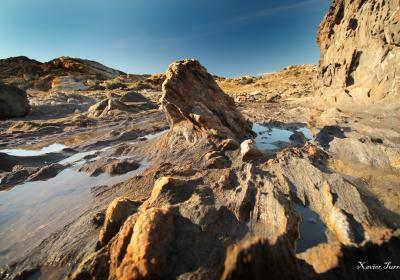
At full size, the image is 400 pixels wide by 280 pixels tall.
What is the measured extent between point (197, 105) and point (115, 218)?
6365mm

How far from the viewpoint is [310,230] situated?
3688 mm

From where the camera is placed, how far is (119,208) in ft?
12.3

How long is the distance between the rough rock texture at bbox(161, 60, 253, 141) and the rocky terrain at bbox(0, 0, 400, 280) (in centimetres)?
6

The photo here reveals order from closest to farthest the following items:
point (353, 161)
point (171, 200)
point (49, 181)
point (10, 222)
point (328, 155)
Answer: point (171, 200), point (10, 222), point (353, 161), point (328, 155), point (49, 181)

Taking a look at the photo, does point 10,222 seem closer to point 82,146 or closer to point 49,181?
point 49,181

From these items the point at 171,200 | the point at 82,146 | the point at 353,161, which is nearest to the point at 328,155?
the point at 353,161

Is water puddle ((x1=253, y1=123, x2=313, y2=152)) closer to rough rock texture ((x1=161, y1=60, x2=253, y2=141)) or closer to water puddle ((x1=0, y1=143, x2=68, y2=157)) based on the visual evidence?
rough rock texture ((x1=161, y1=60, x2=253, y2=141))

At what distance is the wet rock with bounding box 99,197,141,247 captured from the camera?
355 cm

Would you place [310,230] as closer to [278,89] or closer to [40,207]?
[40,207]

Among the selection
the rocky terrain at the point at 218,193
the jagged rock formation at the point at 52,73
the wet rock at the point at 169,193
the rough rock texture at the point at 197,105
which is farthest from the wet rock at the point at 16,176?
the jagged rock formation at the point at 52,73

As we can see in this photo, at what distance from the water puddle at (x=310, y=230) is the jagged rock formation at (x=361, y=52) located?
27.6ft

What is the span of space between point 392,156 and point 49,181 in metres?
9.98

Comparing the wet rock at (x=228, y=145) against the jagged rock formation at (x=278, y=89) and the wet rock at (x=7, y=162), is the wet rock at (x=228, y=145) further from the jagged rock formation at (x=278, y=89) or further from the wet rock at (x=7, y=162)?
the jagged rock formation at (x=278, y=89)

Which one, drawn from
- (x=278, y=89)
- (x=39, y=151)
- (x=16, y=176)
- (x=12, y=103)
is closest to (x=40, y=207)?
(x=16, y=176)
